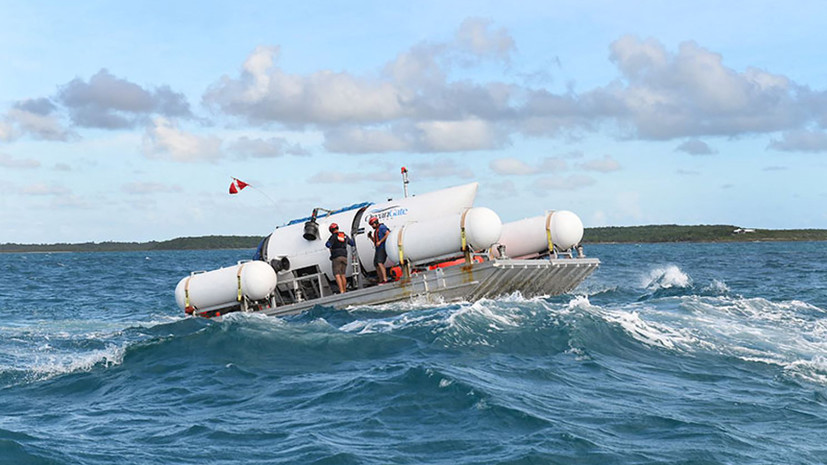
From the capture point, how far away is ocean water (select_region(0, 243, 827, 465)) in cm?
820

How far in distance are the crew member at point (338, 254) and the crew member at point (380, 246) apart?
2.85ft

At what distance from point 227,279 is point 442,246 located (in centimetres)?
576

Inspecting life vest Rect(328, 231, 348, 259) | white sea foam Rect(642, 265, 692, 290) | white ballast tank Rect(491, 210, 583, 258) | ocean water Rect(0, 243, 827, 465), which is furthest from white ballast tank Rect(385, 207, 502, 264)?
white sea foam Rect(642, 265, 692, 290)

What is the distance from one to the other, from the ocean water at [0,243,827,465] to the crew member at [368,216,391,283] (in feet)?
3.13

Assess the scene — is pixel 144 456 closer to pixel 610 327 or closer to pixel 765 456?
pixel 765 456

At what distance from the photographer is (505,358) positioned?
12.6 metres

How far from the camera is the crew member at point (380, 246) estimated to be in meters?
19.5

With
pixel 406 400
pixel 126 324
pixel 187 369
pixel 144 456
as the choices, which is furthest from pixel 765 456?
pixel 126 324

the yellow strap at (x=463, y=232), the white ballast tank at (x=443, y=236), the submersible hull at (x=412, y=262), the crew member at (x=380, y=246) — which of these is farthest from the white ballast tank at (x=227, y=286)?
the yellow strap at (x=463, y=232)

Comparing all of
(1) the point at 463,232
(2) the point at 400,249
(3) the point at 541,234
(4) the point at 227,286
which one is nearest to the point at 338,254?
(2) the point at 400,249

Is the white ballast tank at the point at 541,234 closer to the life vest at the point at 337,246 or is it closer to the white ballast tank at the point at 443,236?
the white ballast tank at the point at 443,236

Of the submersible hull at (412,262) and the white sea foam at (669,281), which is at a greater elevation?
the submersible hull at (412,262)

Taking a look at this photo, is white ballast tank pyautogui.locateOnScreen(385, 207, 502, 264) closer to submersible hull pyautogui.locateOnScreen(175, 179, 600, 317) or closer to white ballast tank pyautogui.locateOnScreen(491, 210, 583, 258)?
submersible hull pyautogui.locateOnScreen(175, 179, 600, 317)

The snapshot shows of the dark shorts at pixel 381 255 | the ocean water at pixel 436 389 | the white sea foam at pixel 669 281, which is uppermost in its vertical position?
the dark shorts at pixel 381 255
